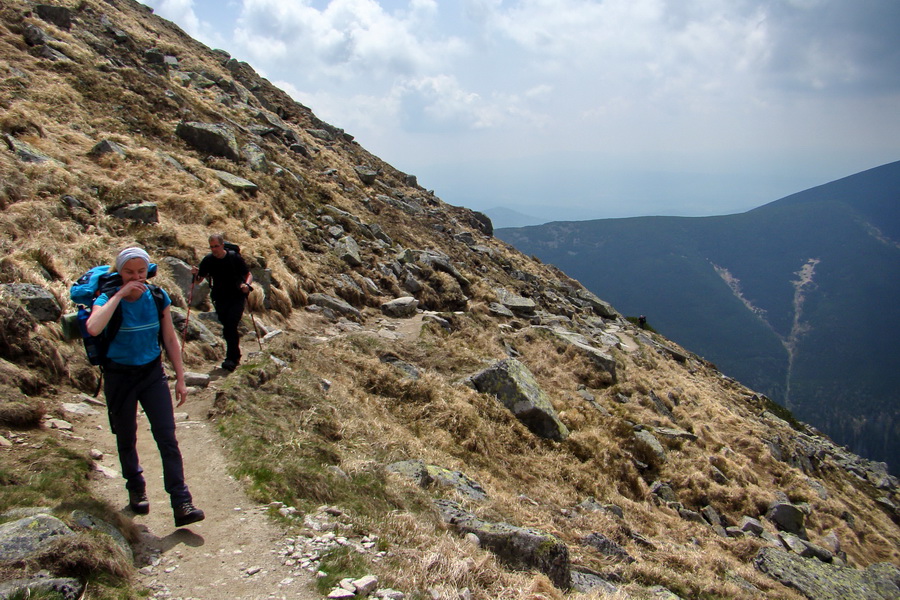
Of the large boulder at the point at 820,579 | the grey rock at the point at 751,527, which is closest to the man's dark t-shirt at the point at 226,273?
the large boulder at the point at 820,579

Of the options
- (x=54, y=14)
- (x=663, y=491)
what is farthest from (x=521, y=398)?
(x=54, y=14)

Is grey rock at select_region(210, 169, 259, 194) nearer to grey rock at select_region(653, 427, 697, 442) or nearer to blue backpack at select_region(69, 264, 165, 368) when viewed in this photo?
blue backpack at select_region(69, 264, 165, 368)

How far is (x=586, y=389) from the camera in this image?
1761cm

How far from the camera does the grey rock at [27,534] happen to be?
3.57m

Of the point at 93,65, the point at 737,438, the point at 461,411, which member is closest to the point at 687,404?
the point at 737,438

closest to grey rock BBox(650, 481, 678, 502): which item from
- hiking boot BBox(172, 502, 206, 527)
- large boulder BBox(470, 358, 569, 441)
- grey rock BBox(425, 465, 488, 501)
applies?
large boulder BBox(470, 358, 569, 441)

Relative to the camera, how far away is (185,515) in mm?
4879

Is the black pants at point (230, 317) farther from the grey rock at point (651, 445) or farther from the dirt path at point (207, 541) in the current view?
the grey rock at point (651, 445)

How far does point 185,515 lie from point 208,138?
21075 millimetres

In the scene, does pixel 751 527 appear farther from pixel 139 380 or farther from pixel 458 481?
pixel 139 380

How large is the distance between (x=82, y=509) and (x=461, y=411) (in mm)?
7878

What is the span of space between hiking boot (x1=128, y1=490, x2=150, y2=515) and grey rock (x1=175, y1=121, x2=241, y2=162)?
66.1 ft

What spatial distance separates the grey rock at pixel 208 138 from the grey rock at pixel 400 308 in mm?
10427

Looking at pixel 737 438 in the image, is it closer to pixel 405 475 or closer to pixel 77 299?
pixel 405 475
